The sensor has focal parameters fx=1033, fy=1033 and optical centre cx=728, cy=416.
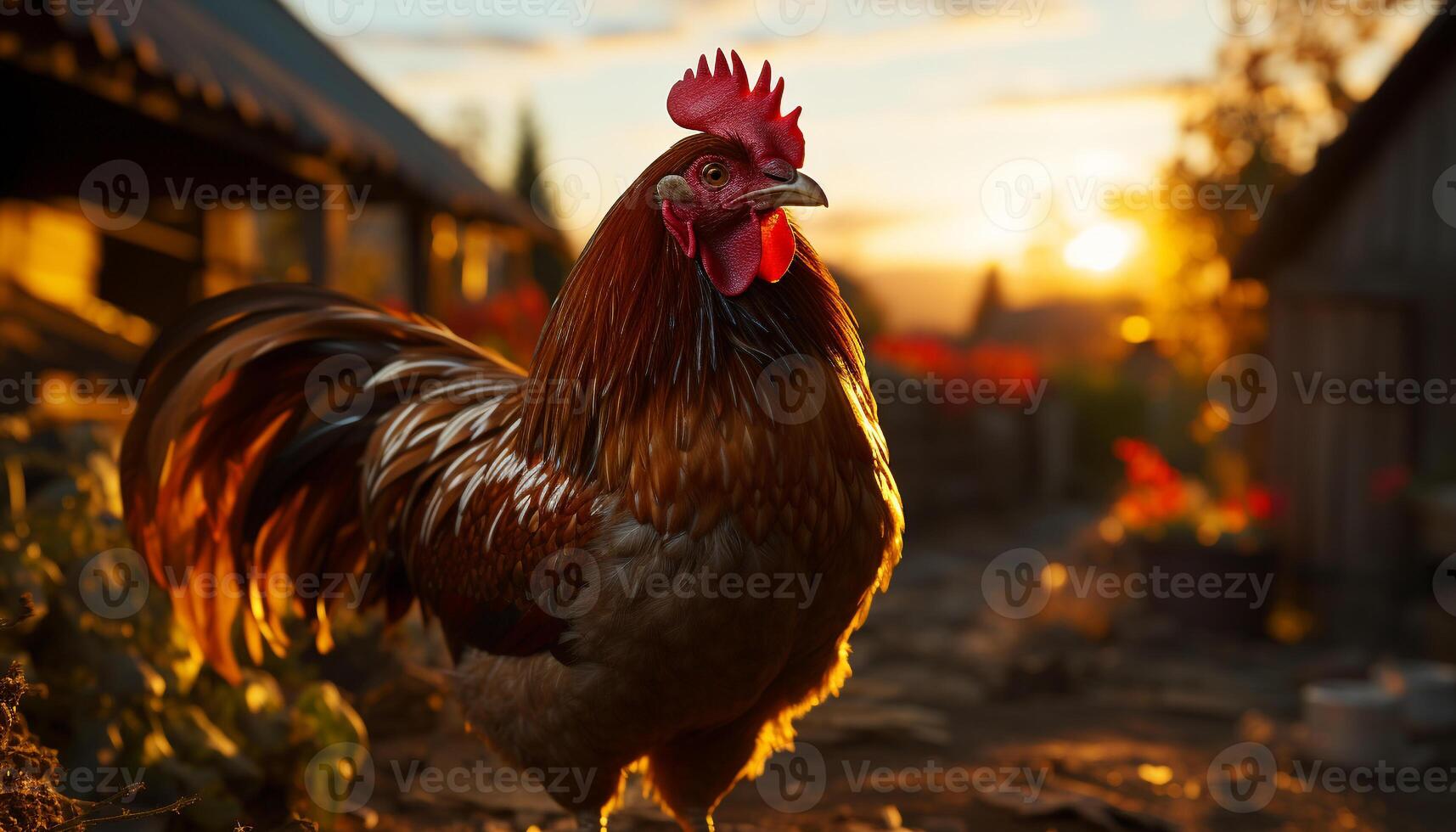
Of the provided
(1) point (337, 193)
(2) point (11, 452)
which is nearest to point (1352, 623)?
(1) point (337, 193)

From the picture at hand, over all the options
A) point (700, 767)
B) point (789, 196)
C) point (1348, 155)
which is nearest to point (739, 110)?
point (789, 196)

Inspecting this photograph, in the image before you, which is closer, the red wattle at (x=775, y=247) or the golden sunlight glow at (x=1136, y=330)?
the red wattle at (x=775, y=247)

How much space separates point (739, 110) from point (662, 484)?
963mm

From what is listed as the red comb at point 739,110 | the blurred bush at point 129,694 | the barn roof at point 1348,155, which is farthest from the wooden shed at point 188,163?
the barn roof at point 1348,155

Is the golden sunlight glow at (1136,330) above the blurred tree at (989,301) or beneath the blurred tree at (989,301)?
beneath

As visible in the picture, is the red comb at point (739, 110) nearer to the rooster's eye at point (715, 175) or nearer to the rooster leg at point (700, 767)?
the rooster's eye at point (715, 175)

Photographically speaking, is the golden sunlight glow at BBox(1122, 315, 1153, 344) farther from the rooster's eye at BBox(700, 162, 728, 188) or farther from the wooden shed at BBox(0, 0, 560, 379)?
the rooster's eye at BBox(700, 162, 728, 188)

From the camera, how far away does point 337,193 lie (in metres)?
7.55

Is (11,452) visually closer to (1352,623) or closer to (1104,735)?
(1104,735)

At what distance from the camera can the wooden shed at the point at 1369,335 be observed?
8125mm

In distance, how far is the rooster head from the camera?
8.31ft

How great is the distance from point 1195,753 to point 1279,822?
1078 millimetres

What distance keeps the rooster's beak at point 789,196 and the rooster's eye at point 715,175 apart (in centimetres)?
8

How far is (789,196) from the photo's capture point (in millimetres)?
2457
